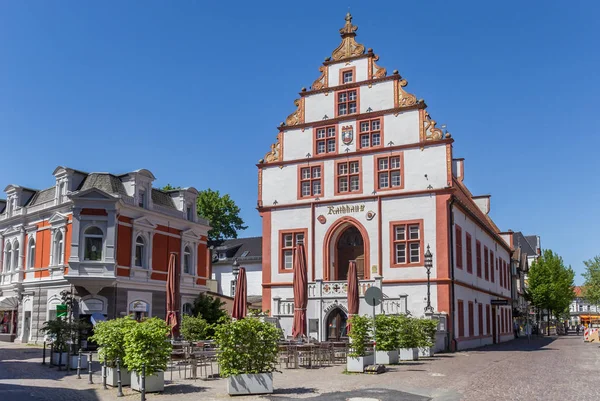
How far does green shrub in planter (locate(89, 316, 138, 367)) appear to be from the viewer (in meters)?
15.3

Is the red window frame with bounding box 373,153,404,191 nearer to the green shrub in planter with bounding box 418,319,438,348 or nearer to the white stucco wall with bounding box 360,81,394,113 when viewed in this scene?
the white stucco wall with bounding box 360,81,394,113

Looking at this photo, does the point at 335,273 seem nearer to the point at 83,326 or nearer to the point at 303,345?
the point at 303,345

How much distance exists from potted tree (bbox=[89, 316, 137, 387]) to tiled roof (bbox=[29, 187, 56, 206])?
75.7 feet

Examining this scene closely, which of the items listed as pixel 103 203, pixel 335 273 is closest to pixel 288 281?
pixel 335 273

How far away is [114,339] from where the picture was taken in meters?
15.4

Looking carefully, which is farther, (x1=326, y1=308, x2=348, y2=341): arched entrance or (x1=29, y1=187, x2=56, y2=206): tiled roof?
(x1=29, y1=187, x2=56, y2=206): tiled roof

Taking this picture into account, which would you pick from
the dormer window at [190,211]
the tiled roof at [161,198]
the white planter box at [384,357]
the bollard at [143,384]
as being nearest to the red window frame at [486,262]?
the dormer window at [190,211]

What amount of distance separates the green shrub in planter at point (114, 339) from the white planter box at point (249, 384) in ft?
9.67

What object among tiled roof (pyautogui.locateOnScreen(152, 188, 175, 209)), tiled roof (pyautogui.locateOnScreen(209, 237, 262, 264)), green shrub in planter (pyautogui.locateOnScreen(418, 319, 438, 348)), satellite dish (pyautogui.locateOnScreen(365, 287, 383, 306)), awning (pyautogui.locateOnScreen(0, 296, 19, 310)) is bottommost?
green shrub in planter (pyautogui.locateOnScreen(418, 319, 438, 348))

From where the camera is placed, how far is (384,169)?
3344 centimetres

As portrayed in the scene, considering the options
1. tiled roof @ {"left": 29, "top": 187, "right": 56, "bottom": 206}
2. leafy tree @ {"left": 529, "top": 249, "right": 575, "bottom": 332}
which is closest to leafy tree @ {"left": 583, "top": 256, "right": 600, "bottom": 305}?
leafy tree @ {"left": 529, "top": 249, "right": 575, "bottom": 332}

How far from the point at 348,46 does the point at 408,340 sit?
18428 millimetres

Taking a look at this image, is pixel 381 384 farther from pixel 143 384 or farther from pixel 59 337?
pixel 59 337

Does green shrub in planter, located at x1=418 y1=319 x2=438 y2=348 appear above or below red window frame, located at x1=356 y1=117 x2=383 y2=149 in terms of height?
below
